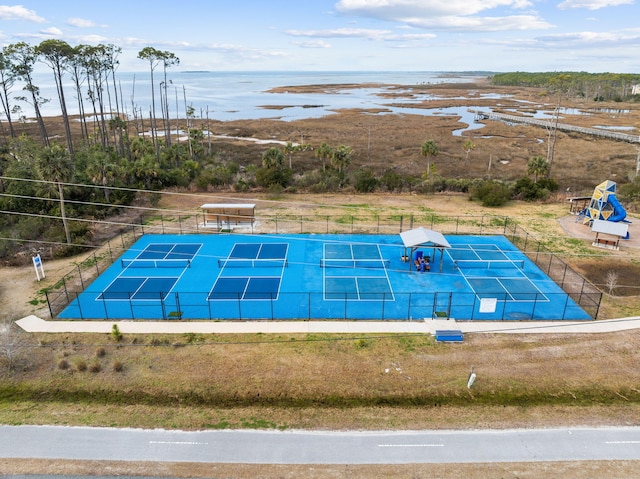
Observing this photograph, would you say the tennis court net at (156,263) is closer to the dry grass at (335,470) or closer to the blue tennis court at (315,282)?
the blue tennis court at (315,282)

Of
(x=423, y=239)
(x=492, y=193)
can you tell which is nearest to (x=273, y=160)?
(x=492, y=193)

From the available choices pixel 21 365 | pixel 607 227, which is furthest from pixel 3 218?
pixel 607 227

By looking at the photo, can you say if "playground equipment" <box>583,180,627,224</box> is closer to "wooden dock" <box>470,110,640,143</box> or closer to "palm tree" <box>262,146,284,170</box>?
"palm tree" <box>262,146,284,170</box>

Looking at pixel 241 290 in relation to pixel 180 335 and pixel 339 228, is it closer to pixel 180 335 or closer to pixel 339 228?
pixel 180 335

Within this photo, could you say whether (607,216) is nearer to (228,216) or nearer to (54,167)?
(228,216)

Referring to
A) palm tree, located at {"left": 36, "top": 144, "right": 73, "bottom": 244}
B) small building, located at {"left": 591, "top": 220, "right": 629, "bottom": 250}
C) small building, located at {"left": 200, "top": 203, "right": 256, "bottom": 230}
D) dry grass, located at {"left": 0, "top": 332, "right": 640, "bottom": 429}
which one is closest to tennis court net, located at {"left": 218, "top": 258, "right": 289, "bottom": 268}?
small building, located at {"left": 200, "top": 203, "right": 256, "bottom": 230}

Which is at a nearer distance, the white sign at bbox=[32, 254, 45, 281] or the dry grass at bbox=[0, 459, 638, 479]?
the dry grass at bbox=[0, 459, 638, 479]
